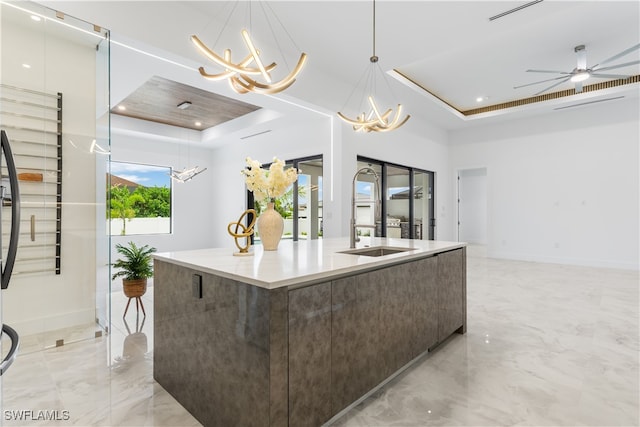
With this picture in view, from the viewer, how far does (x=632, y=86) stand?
5.47 meters

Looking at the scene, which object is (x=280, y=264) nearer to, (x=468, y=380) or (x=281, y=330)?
(x=281, y=330)

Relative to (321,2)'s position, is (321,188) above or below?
below

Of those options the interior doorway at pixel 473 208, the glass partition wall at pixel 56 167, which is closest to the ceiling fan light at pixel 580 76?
the glass partition wall at pixel 56 167

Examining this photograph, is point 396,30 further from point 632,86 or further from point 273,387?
point 632,86

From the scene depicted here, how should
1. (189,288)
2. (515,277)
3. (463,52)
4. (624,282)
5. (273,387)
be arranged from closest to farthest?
(273,387) < (189,288) < (463,52) < (624,282) < (515,277)

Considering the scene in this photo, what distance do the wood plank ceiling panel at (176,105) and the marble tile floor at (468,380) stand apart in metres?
3.33

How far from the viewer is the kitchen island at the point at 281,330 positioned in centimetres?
137

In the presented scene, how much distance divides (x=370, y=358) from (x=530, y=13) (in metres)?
3.74

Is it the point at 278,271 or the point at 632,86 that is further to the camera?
the point at 632,86

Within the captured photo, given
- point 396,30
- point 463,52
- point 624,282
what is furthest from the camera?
point 624,282

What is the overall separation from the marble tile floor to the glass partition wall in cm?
33

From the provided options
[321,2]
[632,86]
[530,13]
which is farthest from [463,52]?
[632,86]

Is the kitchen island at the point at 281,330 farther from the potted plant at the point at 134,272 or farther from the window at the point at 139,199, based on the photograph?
the window at the point at 139,199

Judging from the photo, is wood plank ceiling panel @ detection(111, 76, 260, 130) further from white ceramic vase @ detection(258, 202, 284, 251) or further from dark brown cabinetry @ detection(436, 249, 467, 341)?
dark brown cabinetry @ detection(436, 249, 467, 341)
